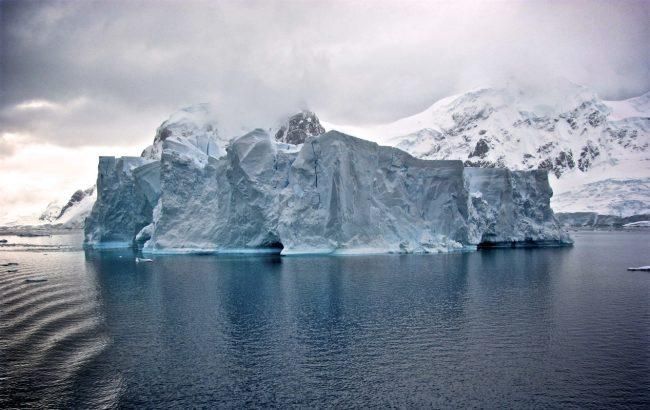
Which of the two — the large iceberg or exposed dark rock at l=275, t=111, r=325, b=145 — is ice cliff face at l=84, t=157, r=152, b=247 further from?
exposed dark rock at l=275, t=111, r=325, b=145

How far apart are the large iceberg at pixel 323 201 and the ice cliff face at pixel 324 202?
91 millimetres

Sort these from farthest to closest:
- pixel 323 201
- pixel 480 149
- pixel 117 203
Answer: pixel 480 149 < pixel 117 203 < pixel 323 201

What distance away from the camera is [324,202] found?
4356 centimetres

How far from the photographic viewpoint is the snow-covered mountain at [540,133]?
163500 millimetres

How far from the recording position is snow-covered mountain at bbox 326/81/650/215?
164 meters

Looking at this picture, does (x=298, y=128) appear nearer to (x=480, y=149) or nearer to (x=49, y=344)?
(x=480, y=149)

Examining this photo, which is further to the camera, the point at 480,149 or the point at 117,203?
the point at 480,149

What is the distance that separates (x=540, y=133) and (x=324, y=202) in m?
156

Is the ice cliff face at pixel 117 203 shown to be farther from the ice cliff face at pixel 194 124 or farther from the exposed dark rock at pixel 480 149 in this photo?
the exposed dark rock at pixel 480 149

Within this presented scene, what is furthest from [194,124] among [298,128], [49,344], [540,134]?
[540,134]

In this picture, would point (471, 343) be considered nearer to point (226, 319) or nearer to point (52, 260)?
point (226, 319)

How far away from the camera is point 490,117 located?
184 metres

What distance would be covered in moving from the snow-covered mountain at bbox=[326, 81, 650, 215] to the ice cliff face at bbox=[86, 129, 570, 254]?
10990 centimetres

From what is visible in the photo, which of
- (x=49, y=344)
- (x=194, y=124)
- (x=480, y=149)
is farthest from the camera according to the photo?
(x=480, y=149)
